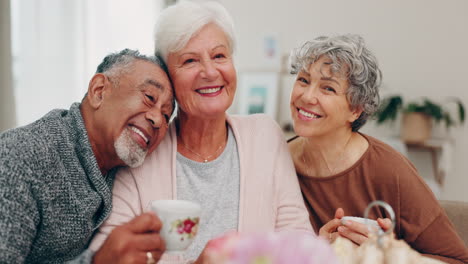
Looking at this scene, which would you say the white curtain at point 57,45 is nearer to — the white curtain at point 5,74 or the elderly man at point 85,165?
the white curtain at point 5,74

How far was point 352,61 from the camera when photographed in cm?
149

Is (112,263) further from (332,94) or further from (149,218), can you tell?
(332,94)

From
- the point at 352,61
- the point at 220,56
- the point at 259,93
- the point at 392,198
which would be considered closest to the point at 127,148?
the point at 220,56

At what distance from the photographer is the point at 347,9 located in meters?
4.40

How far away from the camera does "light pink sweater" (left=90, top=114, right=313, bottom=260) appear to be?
4.41 feet

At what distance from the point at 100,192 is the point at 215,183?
1.30ft

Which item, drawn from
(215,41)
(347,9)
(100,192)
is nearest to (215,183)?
(100,192)

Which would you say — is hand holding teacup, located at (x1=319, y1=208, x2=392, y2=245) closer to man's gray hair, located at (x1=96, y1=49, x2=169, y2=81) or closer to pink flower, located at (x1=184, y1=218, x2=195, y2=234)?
pink flower, located at (x1=184, y1=218, x2=195, y2=234)

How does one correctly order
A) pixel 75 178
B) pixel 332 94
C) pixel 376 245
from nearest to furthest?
pixel 376 245 < pixel 75 178 < pixel 332 94

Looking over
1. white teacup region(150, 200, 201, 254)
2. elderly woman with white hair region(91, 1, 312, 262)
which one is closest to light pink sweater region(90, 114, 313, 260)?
elderly woman with white hair region(91, 1, 312, 262)

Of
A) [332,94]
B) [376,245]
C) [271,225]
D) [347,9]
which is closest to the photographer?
[376,245]

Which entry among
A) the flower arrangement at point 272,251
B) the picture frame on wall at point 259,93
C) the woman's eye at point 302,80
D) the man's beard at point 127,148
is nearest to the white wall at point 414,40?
the picture frame on wall at point 259,93

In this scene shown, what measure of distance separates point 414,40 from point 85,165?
3.88m

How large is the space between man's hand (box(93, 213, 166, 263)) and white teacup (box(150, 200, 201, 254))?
0.02 metres
